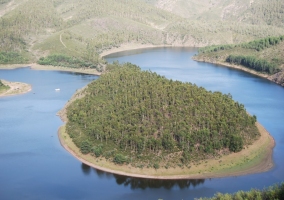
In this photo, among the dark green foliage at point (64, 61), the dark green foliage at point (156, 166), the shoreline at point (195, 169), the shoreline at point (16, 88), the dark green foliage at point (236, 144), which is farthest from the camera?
the dark green foliage at point (64, 61)

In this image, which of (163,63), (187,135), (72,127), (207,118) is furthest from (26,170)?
(163,63)

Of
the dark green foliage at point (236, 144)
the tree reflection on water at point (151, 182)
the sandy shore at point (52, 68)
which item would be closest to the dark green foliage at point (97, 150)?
the tree reflection on water at point (151, 182)

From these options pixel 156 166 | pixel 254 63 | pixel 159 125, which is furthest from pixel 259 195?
pixel 254 63

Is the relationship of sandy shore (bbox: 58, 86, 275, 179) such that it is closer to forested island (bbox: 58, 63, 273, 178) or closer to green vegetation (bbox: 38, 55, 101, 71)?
forested island (bbox: 58, 63, 273, 178)

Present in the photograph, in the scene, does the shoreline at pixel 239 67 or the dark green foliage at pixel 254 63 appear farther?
the dark green foliage at pixel 254 63

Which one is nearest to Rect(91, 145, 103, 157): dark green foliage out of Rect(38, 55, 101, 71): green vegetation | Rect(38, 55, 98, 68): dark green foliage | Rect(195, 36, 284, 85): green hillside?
Rect(195, 36, 284, 85): green hillside

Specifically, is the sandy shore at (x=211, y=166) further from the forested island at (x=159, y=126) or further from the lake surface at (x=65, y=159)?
the lake surface at (x=65, y=159)
